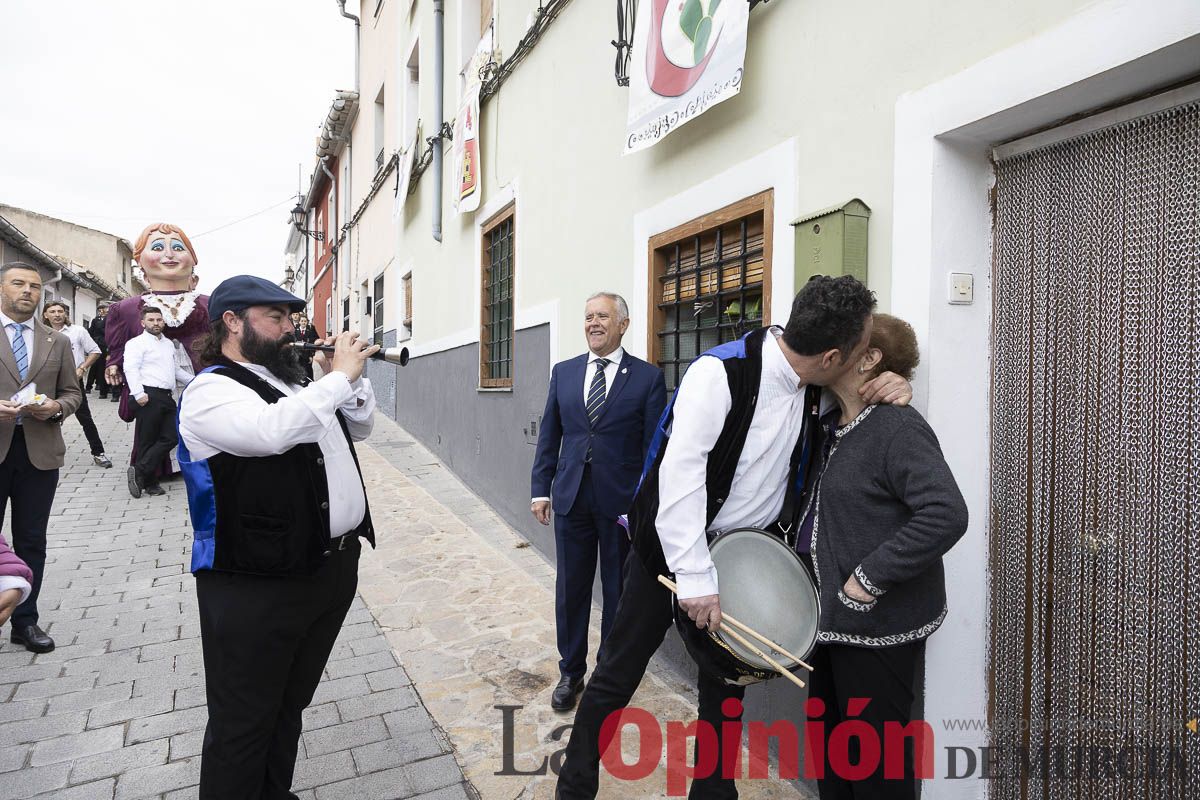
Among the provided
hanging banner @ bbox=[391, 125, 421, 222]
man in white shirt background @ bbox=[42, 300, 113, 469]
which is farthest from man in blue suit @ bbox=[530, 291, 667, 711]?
hanging banner @ bbox=[391, 125, 421, 222]

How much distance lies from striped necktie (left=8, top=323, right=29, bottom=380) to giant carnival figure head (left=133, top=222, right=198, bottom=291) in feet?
2.23

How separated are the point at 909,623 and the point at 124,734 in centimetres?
318

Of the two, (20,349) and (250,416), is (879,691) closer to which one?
(250,416)

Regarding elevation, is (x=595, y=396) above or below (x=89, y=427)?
above

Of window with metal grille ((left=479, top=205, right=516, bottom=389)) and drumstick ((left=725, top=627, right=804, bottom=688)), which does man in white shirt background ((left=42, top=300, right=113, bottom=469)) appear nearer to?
window with metal grille ((left=479, top=205, right=516, bottom=389))

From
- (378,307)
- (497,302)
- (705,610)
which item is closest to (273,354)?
(705,610)

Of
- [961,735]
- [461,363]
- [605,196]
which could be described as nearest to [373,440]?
[461,363]

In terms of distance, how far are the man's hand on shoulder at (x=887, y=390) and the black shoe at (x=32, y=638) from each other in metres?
4.28

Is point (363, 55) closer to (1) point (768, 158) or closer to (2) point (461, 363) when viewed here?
(2) point (461, 363)

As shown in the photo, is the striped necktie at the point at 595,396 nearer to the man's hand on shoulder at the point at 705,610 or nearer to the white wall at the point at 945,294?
the man's hand on shoulder at the point at 705,610

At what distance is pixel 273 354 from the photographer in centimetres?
221

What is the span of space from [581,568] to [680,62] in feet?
8.58

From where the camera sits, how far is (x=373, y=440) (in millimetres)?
10922

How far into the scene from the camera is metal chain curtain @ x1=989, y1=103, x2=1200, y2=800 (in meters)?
1.91
